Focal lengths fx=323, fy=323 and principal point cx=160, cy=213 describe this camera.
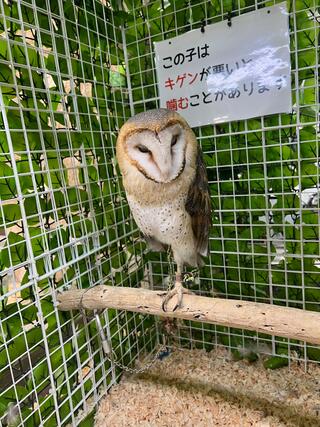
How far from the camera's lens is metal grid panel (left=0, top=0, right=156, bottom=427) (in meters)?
0.95

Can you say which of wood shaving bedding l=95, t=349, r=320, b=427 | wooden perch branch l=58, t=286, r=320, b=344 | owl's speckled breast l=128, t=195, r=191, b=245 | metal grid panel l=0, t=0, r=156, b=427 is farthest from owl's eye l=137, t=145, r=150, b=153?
wood shaving bedding l=95, t=349, r=320, b=427

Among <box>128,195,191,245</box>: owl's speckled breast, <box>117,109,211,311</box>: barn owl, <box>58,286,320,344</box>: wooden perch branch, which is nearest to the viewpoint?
<box>58,286,320,344</box>: wooden perch branch

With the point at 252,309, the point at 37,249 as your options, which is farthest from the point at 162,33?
the point at 252,309

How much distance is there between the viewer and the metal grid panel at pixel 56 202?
37.6 inches

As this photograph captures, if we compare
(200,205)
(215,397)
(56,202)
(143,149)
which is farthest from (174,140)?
(215,397)

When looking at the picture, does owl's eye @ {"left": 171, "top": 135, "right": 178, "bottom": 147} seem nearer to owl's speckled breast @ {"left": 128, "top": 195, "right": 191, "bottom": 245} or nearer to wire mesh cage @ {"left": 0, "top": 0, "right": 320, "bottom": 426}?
owl's speckled breast @ {"left": 128, "top": 195, "right": 191, "bottom": 245}

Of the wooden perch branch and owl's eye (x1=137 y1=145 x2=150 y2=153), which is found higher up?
owl's eye (x1=137 y1=145 x2=150 y2=153)

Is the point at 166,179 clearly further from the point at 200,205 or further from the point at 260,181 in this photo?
the point at 260,181

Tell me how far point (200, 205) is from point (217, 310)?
0.38m

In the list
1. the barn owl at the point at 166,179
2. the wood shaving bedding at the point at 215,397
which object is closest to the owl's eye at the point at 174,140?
the barn owl at the point at 166,179

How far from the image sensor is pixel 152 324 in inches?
67.8

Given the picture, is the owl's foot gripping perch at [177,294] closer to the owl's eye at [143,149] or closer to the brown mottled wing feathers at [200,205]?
the brown mottled wing feathers at [200,205]

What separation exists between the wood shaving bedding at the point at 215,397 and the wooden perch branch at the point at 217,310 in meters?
0.53

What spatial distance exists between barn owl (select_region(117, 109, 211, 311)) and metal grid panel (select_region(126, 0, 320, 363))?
31 centimetres
